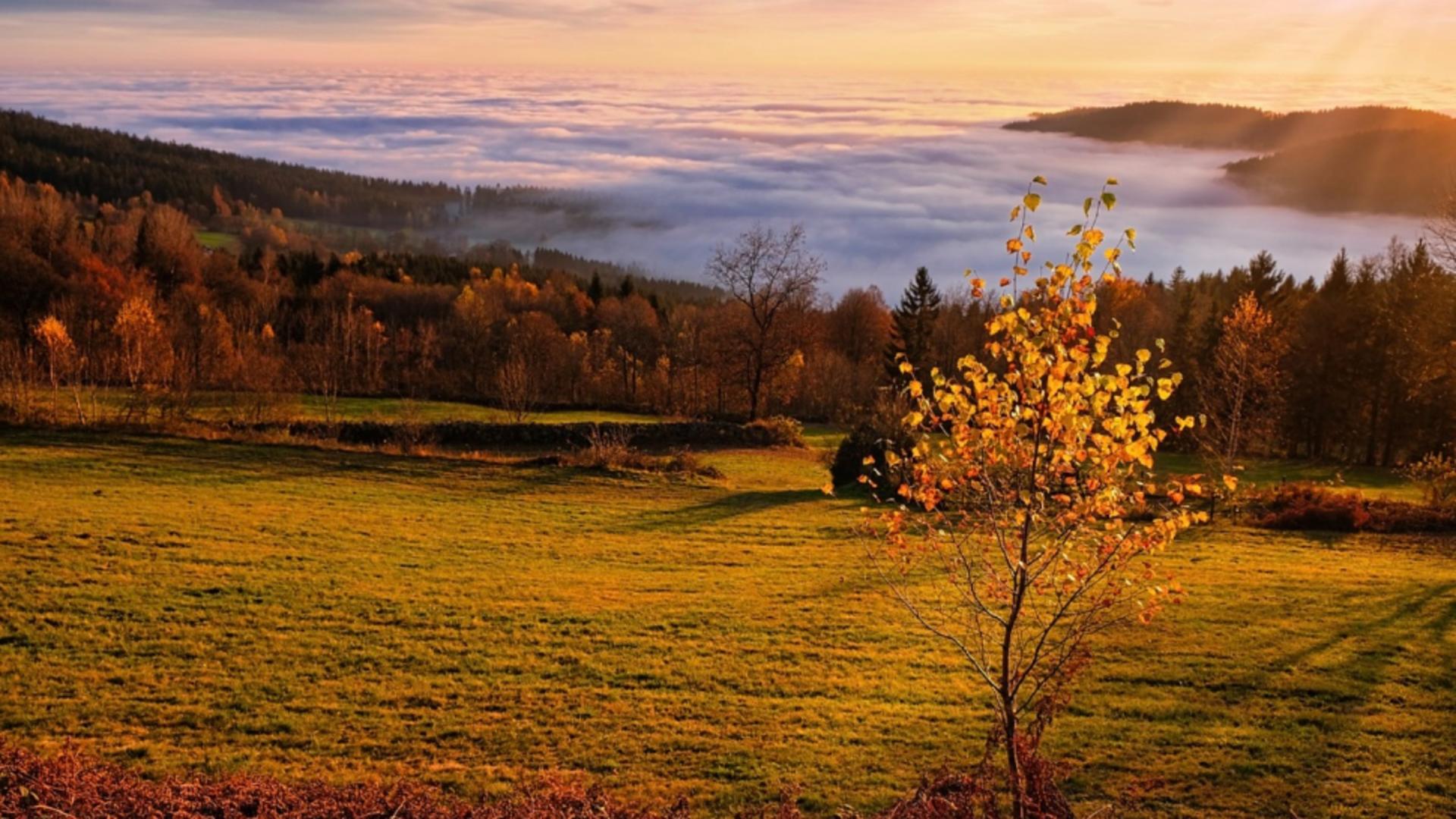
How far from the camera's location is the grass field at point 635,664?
10641mm

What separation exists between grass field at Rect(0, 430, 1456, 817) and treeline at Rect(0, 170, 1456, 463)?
13.7 metres

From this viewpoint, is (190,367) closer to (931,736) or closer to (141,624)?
(141,624)

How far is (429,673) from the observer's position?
13523 millimetres

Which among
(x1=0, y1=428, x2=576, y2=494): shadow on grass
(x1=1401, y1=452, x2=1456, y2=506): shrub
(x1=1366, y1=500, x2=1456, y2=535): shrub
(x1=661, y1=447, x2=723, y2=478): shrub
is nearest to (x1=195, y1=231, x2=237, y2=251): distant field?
(x1=0, y1=428, x2=576, y2=494): shadow on grass

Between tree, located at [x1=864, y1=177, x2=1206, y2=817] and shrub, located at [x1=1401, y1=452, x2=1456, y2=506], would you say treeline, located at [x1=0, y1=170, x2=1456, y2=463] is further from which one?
tree, located at [x1=864, y1=177, x2=1206, y2=817]

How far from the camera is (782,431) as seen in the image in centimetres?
4825

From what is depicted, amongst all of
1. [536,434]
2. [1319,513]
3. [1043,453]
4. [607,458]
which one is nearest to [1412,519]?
[1319,513]

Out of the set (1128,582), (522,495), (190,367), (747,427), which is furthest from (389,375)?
(1128,582)

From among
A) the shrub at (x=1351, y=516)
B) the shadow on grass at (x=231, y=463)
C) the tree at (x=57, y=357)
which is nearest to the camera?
the shadow on grass at (x=231, y=463)

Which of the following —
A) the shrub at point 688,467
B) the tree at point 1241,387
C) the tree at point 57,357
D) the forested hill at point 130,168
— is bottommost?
the shrub at point 688,467

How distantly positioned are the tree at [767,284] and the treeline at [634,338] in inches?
7.2

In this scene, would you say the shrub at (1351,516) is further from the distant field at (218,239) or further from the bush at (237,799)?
the distant field at (218,239)

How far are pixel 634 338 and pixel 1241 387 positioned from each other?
62.3 meters

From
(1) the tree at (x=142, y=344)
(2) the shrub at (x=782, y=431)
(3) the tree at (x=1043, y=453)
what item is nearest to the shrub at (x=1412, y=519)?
(2) the shrub at (x=782, y=431)
